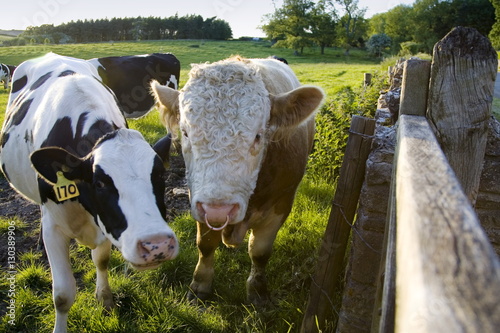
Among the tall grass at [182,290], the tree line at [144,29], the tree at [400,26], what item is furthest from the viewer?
the tree at [400,26]

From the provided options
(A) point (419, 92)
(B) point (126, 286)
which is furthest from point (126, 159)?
(A) point (419, 92)

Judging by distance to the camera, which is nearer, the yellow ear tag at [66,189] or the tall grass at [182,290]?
the yellow ear tag at [66,189]

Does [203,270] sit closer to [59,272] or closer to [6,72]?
[59,272]

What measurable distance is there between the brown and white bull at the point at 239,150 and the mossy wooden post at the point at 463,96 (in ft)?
3.87

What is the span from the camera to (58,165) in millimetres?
2467

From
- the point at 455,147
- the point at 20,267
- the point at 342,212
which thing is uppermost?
the point at 455,147

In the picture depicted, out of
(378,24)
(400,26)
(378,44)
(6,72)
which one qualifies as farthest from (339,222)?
(378,24)

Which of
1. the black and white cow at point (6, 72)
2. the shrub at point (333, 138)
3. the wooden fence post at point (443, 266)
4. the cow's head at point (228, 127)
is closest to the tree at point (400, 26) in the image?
the black and white cow at point (6, 72)

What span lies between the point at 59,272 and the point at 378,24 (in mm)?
72893

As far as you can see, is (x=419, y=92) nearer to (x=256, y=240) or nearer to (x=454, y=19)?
(x=256, y=240)

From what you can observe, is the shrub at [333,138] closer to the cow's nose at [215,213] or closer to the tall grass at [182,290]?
the tall grass at [182,290]

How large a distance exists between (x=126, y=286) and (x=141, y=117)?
669cm

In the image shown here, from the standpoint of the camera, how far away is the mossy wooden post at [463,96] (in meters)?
1.57

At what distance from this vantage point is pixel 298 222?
4.25 m
